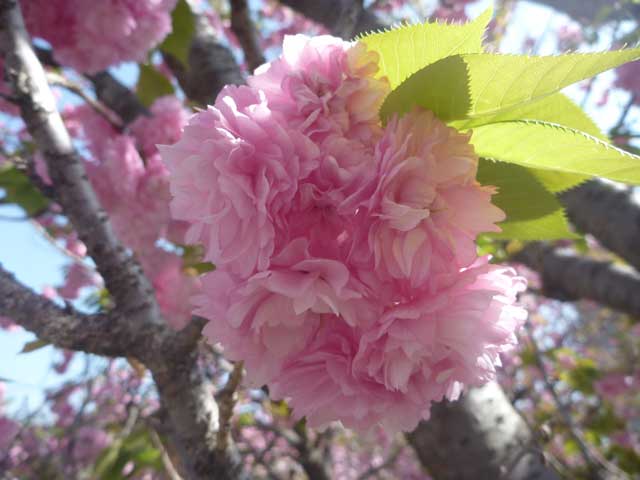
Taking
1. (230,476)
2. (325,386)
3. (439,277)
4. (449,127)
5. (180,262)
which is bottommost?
(180,262)

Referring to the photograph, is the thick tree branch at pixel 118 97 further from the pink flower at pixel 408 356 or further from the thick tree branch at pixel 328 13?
the pink flower at pixel 408 356

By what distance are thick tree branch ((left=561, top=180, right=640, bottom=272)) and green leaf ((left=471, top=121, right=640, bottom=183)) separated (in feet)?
4.27

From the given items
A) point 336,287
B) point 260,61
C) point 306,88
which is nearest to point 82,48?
point 260,61

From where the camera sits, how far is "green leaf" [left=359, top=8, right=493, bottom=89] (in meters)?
0.43

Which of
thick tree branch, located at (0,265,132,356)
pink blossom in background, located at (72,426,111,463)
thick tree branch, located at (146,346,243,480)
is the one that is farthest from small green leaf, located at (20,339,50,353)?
pink blossom in background, located at (72,426,111,463)

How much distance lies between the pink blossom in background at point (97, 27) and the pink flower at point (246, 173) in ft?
2.81

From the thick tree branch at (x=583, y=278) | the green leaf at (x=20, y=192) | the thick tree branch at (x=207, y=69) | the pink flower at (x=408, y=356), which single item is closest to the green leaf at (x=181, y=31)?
the thick tree branch at (x=207, y=69)

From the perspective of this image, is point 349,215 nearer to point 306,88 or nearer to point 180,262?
point 306,88

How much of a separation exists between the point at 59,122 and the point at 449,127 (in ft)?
2.18

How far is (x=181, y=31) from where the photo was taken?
1.39 meters

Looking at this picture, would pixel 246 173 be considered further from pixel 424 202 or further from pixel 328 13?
pixel 328 13

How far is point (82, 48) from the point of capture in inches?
45.7

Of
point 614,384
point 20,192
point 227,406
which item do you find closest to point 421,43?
point 227,406

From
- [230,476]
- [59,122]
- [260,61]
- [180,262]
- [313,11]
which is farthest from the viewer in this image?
[313,11]
